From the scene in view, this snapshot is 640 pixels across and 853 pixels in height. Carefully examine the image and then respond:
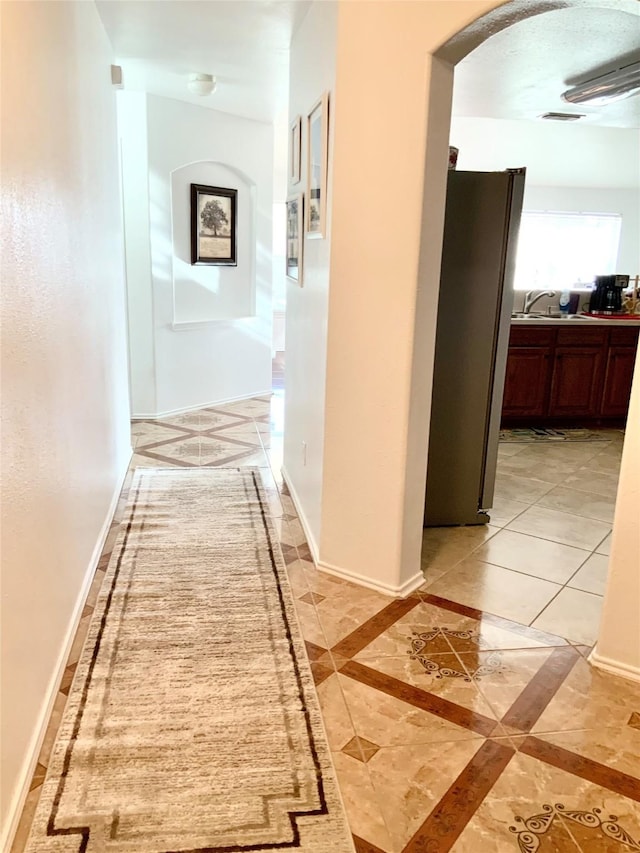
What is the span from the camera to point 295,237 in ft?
11.6

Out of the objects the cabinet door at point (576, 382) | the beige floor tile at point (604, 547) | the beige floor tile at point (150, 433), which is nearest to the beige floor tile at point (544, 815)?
the beige floor tile at point (604, 547)

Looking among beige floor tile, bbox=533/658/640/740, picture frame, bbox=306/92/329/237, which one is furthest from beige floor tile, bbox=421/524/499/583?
picture frame, bbox=306/92/329/237

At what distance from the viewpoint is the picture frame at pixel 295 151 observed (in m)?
3.40

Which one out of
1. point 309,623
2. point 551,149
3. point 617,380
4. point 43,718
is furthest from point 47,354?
point 551,149

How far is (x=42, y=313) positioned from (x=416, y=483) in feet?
5.08

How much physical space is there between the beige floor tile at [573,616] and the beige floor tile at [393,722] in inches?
30.2

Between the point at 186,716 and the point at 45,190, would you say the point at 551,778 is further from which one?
the point at 45,190

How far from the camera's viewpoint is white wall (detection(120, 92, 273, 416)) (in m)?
5.21

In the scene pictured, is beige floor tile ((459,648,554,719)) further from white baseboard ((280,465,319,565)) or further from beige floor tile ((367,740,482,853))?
white baseboard ((280,465,319,565))

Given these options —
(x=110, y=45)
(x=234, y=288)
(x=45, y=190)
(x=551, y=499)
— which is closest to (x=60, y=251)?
(x=45, y=190)

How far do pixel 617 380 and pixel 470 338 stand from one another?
9.54 ft

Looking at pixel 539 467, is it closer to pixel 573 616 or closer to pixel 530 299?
pixel 530 299

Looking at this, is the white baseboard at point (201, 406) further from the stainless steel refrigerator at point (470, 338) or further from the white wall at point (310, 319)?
the stainless steel refrigerator at point (470, 338)

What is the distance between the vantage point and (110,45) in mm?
3795
